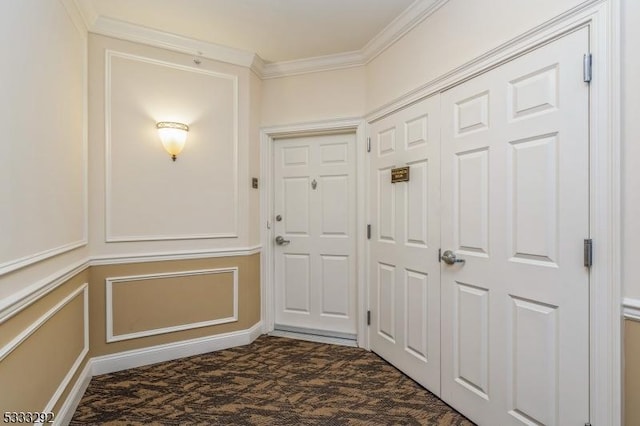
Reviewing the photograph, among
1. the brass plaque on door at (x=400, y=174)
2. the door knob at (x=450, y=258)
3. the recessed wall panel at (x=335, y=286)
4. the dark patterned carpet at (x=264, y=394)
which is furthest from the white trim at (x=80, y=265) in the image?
the door knob at (x=450, y=258)

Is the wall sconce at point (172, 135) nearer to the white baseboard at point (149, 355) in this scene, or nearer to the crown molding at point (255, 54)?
the crown molding at point (255, 54)

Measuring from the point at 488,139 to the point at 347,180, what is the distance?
5.12 ft

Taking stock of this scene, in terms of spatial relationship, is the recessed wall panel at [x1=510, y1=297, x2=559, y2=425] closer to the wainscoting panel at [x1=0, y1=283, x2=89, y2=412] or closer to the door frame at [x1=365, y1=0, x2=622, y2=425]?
the door frame at [x1=365, y1=0, x2=622, y2=425]

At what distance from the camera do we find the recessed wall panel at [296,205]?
3.41 m

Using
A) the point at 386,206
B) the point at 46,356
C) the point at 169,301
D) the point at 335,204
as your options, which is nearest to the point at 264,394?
the point at 169,301

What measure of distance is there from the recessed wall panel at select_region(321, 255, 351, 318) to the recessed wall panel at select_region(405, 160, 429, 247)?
95 centimetres

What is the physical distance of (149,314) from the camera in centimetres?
278

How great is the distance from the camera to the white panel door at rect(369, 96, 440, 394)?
2.26m

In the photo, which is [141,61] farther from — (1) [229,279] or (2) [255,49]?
(1) [229,279]

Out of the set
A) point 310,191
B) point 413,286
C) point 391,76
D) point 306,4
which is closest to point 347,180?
point 310,191

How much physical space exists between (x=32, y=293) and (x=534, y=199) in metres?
2.27

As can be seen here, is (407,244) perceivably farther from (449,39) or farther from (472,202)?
(449,39)

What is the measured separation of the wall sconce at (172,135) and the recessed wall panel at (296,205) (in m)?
1.04

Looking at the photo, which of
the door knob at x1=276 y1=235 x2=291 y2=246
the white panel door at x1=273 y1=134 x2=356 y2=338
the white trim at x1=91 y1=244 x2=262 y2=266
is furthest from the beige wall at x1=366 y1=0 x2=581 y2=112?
the white trim at x1=91 y1=244 x2=262 y2=266
